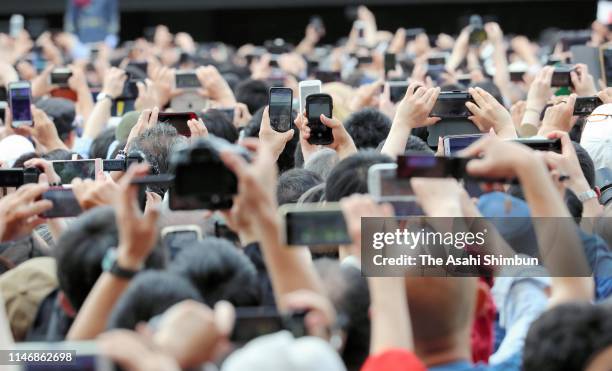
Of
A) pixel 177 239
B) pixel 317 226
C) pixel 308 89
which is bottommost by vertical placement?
pixel 177 239

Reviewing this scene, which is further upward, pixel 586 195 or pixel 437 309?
pixel 586 195

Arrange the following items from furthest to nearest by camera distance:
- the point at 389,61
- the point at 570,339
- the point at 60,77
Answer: the point at 389,61
the point at 60,77
the point at 570,339

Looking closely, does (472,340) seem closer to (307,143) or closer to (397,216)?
(397,216)

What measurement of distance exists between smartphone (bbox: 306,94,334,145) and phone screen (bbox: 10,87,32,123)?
231 centimetres

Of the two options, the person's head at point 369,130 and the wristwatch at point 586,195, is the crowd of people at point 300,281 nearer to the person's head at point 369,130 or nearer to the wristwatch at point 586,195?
the wristwatch at point 586,195

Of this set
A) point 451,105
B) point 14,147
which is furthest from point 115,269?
point 14,147

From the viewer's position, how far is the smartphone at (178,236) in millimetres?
4125

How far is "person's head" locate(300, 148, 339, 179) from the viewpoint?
5.64m

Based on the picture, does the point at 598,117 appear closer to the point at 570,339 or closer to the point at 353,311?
the point at 353,311

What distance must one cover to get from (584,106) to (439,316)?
130 inches

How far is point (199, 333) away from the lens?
287cm

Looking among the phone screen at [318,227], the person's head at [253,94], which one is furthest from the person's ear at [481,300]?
the person's head at [253,94]

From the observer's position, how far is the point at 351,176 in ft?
13.8

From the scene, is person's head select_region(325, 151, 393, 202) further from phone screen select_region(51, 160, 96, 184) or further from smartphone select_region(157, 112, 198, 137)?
smartphone select_region(157, 112, 198, 137)
